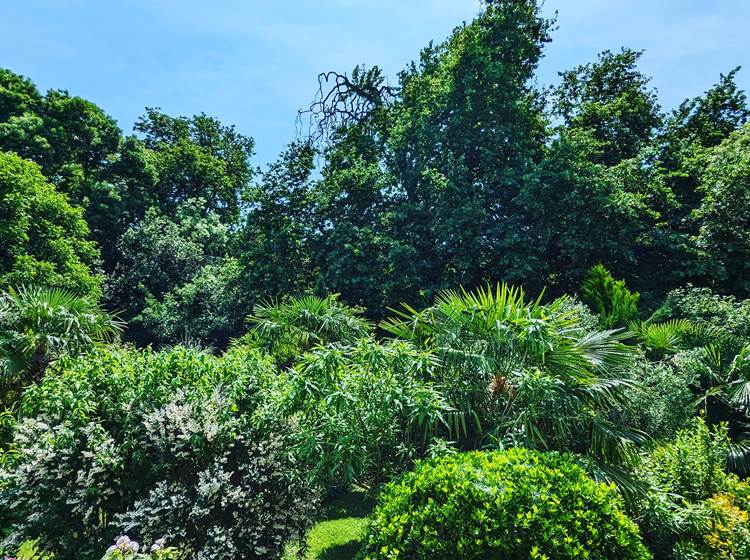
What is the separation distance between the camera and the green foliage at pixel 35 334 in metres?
7.96

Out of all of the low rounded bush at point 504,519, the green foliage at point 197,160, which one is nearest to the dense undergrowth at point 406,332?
the low rounded bush at point 504,519

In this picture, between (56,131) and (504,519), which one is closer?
(504,519)

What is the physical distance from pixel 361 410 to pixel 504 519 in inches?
79.4

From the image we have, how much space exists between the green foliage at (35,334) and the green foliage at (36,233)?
5.66m

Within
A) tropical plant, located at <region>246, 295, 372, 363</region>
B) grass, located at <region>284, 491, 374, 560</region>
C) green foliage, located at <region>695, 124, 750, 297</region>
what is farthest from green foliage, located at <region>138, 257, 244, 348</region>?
green foliage, located at <region>695, 124, 750, 297</region>

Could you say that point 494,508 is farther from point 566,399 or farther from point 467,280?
point 467,280

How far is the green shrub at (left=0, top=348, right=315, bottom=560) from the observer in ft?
16.1

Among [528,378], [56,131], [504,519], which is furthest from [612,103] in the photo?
[56,131]

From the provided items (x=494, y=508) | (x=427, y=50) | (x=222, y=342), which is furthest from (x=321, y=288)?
(x=494, y=508)

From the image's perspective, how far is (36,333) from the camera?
8.13 meters

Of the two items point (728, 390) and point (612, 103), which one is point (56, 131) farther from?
point (728, 390)

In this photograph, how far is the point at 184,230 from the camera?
22938mm

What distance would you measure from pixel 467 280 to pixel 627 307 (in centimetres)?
508

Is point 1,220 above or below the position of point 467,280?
above
